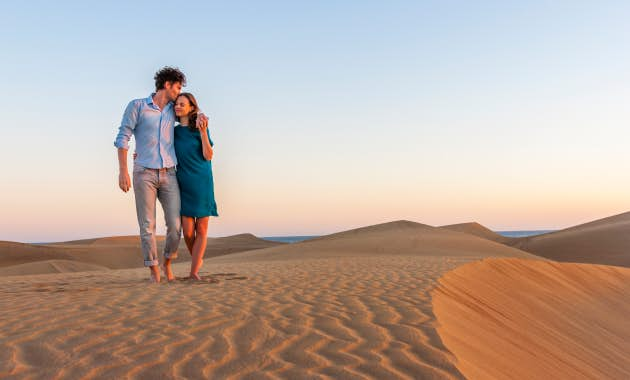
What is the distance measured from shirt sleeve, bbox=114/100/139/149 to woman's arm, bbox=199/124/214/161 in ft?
2.57

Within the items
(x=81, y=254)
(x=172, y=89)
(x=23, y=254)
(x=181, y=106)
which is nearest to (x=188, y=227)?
(x=181, y=106)

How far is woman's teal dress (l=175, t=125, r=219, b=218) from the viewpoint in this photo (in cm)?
597

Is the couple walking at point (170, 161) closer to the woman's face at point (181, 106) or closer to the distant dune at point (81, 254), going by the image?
the woman's face at point (181, 106)

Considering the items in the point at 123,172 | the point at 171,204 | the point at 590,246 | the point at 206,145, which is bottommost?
the point at 590,246

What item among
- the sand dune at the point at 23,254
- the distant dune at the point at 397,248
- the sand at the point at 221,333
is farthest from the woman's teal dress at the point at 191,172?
the sand dune at the point at 23,254

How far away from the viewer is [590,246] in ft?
93.4

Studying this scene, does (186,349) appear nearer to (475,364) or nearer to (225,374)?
(225,374)

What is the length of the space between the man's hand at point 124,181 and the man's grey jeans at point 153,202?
10.3 inches

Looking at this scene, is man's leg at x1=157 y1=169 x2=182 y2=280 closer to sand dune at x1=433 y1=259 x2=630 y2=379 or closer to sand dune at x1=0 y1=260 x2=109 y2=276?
sand dune at x1=433 y1=259 x2=630 y2=379

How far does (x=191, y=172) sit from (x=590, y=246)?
28.7 meters

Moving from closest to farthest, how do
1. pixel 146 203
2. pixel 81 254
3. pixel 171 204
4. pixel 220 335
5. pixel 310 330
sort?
pixel 220 335 < pixel 310 330 < pixel 146 203 < pixel 171 204 < pixel 81 254

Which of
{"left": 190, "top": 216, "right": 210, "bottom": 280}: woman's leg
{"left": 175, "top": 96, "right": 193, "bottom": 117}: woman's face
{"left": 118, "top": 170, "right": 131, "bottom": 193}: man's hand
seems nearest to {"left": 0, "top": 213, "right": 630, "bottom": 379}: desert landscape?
{"left": 190, "top": 216, "right": 210, "bottom": 280}: woman's leg

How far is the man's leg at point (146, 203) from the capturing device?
18.8 feet

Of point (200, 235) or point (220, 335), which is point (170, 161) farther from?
point (220, 335)
